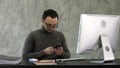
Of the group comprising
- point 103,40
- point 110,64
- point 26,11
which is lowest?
point 110,64

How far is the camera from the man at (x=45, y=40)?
8.57ft

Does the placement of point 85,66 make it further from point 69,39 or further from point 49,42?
point 69,39

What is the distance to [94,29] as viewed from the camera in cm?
228

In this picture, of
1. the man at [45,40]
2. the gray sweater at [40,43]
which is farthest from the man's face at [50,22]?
the gray sweater at [40,43]

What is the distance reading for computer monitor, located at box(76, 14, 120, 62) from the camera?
2232 mm

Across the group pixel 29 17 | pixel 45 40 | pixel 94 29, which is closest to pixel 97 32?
pixel 94 29

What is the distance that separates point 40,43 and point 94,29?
74 cm

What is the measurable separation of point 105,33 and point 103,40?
2.7 inches

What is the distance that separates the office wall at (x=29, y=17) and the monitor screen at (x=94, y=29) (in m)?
1.37

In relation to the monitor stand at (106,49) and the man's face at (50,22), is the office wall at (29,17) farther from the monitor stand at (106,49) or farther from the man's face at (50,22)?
the monitor stand at (106,49)

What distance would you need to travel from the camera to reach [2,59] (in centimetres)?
206

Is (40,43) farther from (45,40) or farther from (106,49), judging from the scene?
(106,49)

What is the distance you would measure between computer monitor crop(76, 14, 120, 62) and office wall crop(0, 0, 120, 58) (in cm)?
137

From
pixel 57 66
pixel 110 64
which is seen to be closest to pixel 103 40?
pixel 110 64
